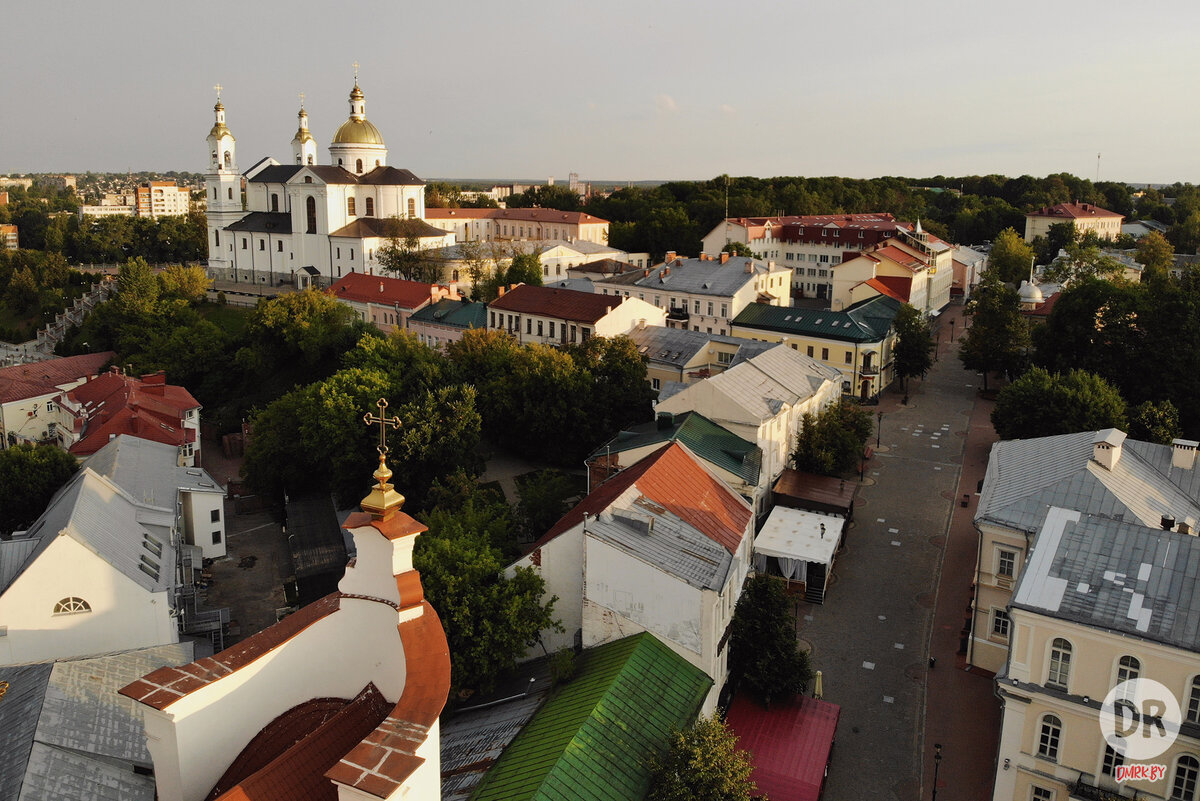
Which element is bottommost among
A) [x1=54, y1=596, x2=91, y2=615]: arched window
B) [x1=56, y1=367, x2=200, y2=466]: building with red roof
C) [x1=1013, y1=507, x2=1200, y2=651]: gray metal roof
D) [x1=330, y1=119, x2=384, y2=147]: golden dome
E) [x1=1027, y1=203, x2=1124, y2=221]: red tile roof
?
[x1=54, y1=596, x2=91, y2=615]: arched window

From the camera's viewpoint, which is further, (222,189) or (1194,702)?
(222,189)

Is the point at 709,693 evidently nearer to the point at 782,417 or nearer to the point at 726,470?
the point at 726,470

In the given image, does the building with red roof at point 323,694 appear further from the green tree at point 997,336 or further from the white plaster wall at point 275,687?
the green tree at point 997,336

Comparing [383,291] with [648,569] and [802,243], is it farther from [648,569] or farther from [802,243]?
[648,569]

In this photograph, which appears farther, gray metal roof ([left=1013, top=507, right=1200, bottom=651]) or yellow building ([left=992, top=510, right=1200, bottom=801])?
gray metal roof ([left=1013, top=507, right=1200, bottom=651])

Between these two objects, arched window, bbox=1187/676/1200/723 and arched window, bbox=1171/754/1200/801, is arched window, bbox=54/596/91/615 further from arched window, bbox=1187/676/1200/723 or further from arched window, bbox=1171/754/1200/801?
arched window, bbox=1187/676/1200/723

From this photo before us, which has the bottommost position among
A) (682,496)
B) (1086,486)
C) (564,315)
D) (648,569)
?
(648,569)

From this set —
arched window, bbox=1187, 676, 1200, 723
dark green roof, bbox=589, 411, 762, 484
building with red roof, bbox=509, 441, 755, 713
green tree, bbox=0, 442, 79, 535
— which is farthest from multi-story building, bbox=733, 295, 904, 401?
green tree, bbox=0, 442, 79, 535

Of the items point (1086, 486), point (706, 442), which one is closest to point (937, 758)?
point (1086, 486)
